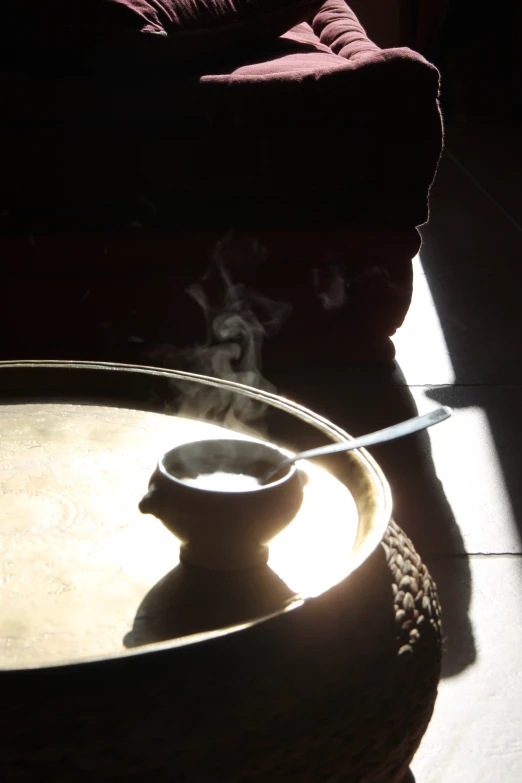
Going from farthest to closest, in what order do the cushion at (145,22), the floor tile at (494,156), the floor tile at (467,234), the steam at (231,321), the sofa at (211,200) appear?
the floor tile at (494,156) → the floor tile at (467,234) → the steam at (231,321) → the sofa at (211,200) → the cushion at (145,22)

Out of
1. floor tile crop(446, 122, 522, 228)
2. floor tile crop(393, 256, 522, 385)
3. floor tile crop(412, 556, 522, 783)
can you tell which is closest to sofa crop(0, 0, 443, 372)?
floor tile crop(393, 256, 522, 385)

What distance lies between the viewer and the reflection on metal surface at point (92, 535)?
631mm

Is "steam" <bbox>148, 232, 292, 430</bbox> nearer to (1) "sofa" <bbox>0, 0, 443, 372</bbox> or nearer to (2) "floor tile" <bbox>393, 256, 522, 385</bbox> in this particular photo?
(1) "sofa" <bbox>0, 0, 443, 372</bbox>

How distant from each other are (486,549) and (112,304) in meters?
0.98

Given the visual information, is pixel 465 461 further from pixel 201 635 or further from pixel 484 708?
pixel 201 635

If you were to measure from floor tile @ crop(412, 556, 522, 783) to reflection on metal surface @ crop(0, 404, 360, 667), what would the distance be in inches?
15.3

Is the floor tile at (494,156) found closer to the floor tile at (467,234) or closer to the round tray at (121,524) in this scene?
the floor tile at (467,234)

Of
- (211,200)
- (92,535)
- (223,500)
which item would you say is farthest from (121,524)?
(211,200)

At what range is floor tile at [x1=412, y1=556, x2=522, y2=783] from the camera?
98 cm

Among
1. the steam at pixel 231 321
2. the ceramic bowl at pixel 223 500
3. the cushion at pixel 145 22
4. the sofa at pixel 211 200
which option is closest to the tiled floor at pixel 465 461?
the steam at pixel 231 321

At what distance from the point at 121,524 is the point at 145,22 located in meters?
1.20

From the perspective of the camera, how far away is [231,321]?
1.94 metres

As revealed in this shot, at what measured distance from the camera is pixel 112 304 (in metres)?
1.91

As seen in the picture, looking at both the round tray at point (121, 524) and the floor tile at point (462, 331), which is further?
the floor tile at point (462, 331)
